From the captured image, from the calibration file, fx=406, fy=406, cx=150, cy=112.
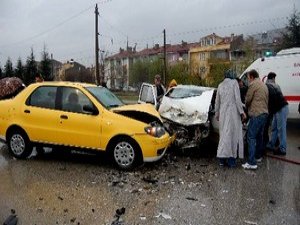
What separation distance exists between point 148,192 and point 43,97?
3473 mm

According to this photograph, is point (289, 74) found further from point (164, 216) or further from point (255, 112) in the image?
point (164, 216)

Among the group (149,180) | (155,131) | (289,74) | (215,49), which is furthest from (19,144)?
(215,49)

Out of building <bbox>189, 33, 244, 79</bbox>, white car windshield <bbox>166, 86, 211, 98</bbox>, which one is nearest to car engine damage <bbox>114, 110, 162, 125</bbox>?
white car windshield <bbox>166, 86, 211, 98</bbox>

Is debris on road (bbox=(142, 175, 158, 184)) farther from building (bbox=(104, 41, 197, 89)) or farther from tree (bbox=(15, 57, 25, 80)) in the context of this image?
building (bbox=(104, 41, 197, 89))

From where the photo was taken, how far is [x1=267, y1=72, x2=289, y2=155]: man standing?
29.9ft

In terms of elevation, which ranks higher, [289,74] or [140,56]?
[140,56]

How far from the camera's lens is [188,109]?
904cm

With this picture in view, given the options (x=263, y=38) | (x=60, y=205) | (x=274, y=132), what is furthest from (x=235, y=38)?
(x=60, y=205)

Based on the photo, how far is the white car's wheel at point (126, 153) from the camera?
7762mm

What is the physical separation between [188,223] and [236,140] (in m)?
3.32

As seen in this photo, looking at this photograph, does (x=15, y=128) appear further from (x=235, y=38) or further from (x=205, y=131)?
(x=235, y=38)

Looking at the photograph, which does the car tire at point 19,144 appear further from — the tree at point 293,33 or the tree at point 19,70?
the tree at point 19,70

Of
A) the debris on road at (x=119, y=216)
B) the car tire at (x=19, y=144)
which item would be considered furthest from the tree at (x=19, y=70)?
the debris on road at (x=119, y=216)

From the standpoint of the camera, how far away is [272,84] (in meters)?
9.14
